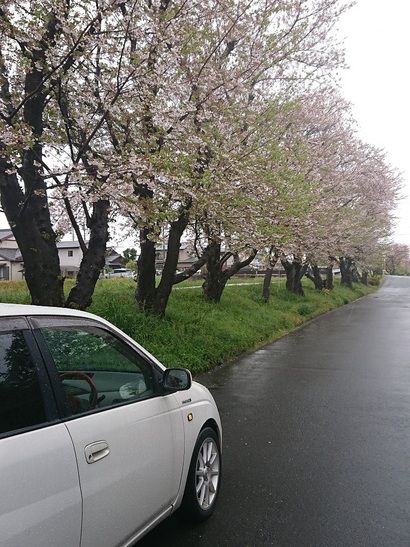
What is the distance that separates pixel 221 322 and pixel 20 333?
32.7ft

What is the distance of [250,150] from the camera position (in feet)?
31.6

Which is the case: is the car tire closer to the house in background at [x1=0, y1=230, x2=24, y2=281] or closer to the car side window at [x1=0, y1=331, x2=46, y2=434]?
the car side window at [x1=0, y1=331, x2=46, y2=434]

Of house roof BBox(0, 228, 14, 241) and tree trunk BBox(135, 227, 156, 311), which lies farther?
house roof BBox(0, 228, 14, 241)

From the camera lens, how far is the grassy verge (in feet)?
28.2

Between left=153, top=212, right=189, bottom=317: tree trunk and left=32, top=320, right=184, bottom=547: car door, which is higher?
left=153, top=212, right=189, bottom=317: tree trunk

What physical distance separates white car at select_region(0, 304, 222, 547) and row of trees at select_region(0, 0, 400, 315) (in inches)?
145

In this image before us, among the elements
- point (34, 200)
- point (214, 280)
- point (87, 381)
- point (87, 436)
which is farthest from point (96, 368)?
point (214, 280)

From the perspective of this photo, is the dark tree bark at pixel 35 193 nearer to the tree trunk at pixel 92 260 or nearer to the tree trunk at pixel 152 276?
the tree trunk at pixel 92 260

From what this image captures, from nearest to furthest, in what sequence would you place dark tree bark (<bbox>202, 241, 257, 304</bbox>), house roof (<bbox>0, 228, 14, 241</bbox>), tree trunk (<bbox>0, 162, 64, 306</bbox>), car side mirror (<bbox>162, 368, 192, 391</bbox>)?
car side mirror (<bbox>162, 368, 192, 391</bbox>) < tree trunk (<bbox>0, 162, 64, 306</bbox>) < dark tree bark (<bbox>202, 241, 257, 304</bbox>) < house roof (<bbox>0, 228, 14, 241</bbox>)

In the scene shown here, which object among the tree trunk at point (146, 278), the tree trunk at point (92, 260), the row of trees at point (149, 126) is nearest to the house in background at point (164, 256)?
the tree trunk at point (146, 278)

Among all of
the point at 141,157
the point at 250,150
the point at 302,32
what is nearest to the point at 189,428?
the point at 141,157

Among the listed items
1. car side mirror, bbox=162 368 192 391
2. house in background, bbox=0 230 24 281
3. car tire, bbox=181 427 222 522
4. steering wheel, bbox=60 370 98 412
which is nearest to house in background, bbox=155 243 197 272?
car tire, bbox=181 427 222 522

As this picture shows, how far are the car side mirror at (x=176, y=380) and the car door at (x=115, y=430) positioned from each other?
3.0 inches

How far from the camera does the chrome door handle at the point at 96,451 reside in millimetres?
2141
